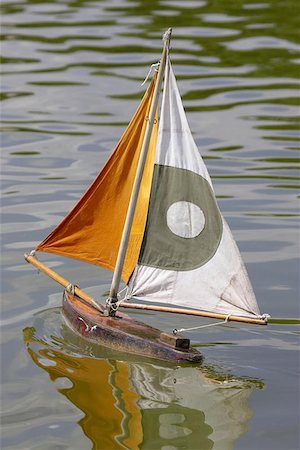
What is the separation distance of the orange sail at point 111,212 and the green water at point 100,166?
A: 1132 millimetres

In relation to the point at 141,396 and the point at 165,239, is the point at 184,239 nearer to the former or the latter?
the point at 165,239

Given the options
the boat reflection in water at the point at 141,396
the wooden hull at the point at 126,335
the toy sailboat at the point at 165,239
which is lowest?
the boat reflection in water at the point at 141,396

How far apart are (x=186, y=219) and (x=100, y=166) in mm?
9629

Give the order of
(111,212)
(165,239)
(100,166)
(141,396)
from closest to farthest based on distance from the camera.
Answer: (141,396), (165,239), (111,212), (100,166)

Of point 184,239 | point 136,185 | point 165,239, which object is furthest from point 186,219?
point 136,185

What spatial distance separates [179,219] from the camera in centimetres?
1483

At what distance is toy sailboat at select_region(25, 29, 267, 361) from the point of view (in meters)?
14.5

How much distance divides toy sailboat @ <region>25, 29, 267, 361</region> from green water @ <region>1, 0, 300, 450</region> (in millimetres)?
391

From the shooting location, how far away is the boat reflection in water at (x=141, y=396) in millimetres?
13250

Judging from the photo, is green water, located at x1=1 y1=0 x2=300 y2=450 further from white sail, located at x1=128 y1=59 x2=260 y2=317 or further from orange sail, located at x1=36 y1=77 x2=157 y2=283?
orange sail, located at x1=36 y1=77 x2=157 y2=283

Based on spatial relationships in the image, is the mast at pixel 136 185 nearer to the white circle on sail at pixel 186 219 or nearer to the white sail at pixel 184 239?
the white sail at pixel 184 239

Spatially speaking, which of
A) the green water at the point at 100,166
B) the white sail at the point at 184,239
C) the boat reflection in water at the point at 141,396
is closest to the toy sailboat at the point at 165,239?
the white sail at the point at 184,239

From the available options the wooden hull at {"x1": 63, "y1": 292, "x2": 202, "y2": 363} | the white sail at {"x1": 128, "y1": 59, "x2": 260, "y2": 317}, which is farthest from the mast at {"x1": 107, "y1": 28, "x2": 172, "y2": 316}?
the wooden hull at {"x1": 63, "y1": 292, "x2": 202, "y2": 363}

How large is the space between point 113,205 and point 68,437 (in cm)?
358
